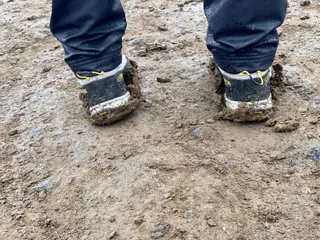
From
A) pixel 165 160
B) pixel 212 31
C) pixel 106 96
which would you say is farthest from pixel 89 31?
pixel 165 160

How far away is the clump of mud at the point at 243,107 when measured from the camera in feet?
5.06

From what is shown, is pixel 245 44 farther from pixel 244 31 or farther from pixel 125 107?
pixel 125 107

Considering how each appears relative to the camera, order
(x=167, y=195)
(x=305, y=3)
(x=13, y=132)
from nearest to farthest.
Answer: (x=167, y=195), (x=13, y=132), (x=305, y=3)

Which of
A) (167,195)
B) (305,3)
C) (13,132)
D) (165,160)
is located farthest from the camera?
(305,3)

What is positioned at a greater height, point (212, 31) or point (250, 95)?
point (212, 31)

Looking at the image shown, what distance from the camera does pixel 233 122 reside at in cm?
158

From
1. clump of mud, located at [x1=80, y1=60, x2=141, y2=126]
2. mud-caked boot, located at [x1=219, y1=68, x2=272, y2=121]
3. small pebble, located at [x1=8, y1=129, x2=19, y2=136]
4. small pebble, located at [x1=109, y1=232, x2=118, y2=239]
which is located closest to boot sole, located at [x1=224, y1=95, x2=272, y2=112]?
mud-caked boot, located at [x1=219, y1=68, x2=272, y2=121]

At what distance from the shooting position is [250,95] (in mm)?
1539

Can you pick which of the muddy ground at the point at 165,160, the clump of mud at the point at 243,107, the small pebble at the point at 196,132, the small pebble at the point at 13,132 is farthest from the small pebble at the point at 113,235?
the small pebble at the point at 13,132

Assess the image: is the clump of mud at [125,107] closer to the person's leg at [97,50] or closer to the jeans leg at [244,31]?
the person's leg at [97,50]

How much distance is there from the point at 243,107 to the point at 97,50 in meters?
0.56

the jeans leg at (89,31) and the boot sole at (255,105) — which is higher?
the jeans leg at (89,31)

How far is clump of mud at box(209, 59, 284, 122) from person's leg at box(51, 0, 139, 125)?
0.31m

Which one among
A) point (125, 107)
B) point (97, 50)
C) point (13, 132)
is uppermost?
point (97, 50)
